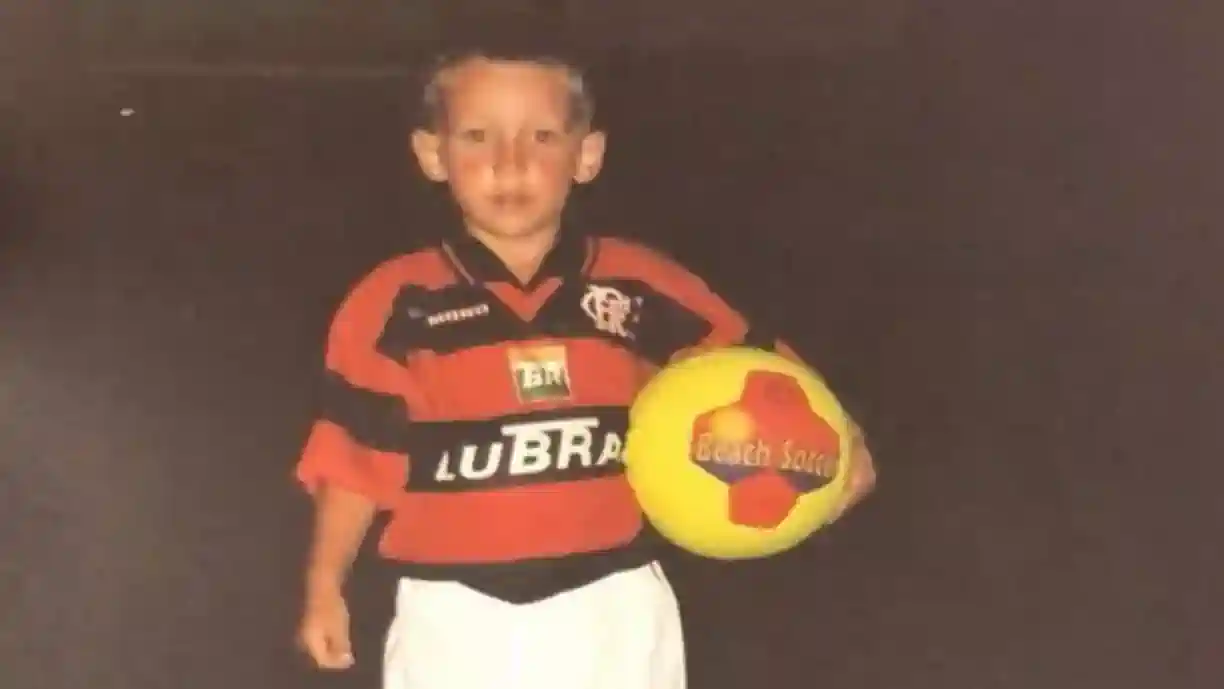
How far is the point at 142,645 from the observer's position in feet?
3.36

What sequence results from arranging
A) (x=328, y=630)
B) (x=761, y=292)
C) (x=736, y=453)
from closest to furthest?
1. (x=736, y=453)
2. (x=328, y=630)
3. (x=761, y=292)

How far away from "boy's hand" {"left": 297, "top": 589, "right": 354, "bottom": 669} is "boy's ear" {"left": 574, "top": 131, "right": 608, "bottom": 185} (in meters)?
0.38

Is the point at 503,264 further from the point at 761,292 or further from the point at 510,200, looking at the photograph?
the point at 761,292

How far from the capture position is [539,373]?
3.21 feet

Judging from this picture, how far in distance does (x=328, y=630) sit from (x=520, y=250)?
0.33m

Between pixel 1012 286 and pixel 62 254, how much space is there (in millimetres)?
796

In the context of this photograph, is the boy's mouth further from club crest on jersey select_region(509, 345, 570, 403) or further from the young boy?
club crest on jersey select_region(509, 345, 570, 403)

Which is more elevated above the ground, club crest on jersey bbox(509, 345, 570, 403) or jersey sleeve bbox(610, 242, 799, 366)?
jersey sleeve bbox(610, 242, 799, 366)

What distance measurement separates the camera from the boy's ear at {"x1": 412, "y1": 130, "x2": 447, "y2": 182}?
1052 millimetres

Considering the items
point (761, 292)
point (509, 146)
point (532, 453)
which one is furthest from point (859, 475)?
point (509, 146)

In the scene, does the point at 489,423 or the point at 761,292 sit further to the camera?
the point at 761,292

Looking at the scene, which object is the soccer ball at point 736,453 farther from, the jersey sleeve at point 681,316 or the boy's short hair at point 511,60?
the boy's short hair at point 511,60

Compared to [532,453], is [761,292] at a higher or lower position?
higher

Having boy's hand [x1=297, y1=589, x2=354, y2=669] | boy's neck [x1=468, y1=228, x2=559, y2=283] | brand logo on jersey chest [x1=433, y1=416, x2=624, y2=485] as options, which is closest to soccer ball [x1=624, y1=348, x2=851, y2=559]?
brand logo on jersey chest [x1=433, y1=416, x2=624, y2=485]
